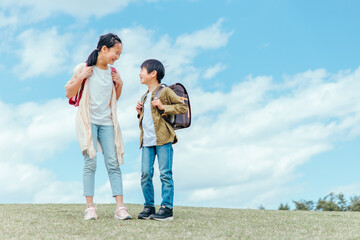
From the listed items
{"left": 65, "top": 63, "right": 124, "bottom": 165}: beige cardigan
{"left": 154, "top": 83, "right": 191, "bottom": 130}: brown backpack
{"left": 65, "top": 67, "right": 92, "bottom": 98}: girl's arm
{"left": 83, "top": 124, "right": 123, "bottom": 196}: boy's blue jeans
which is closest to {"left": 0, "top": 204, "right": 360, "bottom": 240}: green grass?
{"left": 83, "top": 124, "right": 123, "bottom": 196}: boy's blue jeans

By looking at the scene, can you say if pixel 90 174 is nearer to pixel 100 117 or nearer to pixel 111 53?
pixel 100 117

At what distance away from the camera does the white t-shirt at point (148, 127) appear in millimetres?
5324

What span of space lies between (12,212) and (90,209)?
172 centimetres

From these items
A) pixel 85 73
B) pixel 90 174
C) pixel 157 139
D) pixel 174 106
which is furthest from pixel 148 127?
pixel 85 73

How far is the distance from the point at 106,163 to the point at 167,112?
111 cm

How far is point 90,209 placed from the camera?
212 inches

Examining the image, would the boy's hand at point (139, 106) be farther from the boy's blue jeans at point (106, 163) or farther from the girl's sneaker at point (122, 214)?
the girl's sneaker at point (122, 214)

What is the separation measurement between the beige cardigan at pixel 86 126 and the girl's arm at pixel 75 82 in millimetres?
39

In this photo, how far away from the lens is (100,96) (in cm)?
543

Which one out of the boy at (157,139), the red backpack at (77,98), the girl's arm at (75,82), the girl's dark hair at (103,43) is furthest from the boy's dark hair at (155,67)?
the red backpack at (77,98)

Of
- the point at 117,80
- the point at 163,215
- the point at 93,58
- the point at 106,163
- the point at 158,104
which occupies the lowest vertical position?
the point at 163,215

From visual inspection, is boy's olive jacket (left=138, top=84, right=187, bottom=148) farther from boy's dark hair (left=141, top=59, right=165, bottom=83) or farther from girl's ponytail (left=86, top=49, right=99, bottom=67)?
girl's ponytail (left=86, top=49, right=99, bottom=67)

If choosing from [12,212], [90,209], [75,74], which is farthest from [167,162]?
[12,212]

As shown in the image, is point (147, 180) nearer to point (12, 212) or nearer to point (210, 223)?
point (210, 223)
